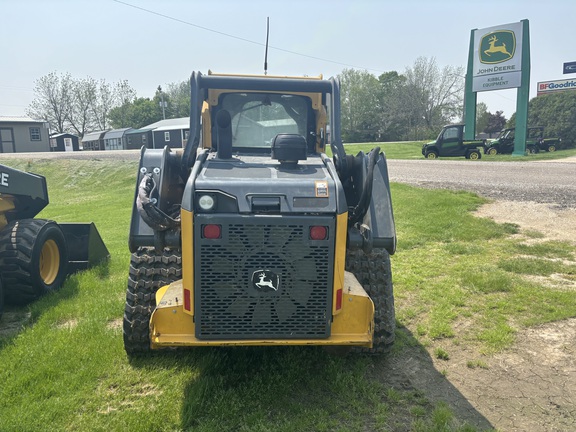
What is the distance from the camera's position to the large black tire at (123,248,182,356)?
361 cm

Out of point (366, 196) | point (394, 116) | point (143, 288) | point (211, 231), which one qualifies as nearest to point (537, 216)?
point (366, 196)

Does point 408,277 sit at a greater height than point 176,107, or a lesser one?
lesser

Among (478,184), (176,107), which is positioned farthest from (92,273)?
(176,107)

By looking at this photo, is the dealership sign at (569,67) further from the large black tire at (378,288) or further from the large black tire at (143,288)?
the large black tire at (143,288)

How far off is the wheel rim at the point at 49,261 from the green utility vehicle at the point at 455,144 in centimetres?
2392

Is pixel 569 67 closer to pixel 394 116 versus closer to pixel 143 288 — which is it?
pixel 394 116

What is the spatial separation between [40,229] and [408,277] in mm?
4247

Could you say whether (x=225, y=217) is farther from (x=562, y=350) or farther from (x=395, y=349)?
(x=562, y=350)

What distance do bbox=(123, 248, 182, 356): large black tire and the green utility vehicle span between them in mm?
24727

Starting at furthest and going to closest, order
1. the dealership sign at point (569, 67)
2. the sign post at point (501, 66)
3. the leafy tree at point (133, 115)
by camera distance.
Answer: the leafy tree at point (133, 115) → the dealership sign at point (569, 67) → the sign post at point (501, 66)

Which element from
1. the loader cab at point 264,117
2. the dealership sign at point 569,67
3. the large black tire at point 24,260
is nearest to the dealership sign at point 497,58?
the dealership sign at point 569,67

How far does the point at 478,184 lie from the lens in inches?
551

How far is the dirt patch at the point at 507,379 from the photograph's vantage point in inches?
123

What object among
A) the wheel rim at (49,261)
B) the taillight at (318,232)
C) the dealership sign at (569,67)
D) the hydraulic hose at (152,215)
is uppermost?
the dealership sign at (569,67)
